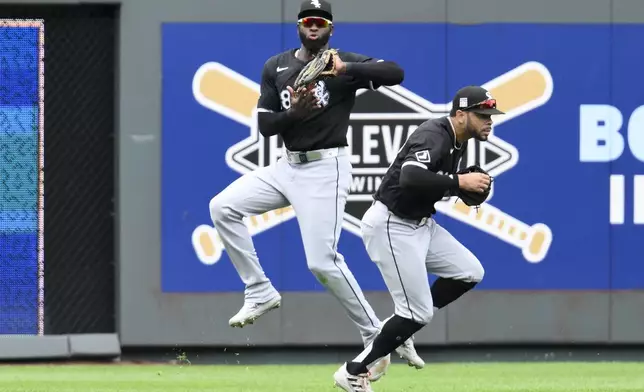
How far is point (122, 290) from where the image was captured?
12156 millimetres

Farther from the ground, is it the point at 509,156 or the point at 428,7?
the point at 428,7

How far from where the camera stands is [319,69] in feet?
28.0

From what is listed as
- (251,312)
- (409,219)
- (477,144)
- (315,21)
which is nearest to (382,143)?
(477,144)

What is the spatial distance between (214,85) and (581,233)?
11.1 feet

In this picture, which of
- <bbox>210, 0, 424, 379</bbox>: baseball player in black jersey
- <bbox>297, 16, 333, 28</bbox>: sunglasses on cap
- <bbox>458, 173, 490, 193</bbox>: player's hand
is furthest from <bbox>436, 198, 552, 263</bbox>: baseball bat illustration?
<bbox>458, 173, 490, 193</bbox>: player's hand

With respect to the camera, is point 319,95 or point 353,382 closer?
point 353,382

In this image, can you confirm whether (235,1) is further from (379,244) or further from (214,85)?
(379,244)

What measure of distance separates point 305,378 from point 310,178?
2.42 meters

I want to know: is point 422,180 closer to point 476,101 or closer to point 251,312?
→ point 476,101

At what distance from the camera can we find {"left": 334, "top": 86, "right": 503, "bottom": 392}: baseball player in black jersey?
8344 mm

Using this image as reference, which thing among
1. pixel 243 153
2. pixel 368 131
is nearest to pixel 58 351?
pixel 243 153

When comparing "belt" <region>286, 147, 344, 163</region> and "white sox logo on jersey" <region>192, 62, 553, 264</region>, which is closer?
"belt" <region>286, 147, 344, 163</region>

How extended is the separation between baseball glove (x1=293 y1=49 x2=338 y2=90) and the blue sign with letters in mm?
3597

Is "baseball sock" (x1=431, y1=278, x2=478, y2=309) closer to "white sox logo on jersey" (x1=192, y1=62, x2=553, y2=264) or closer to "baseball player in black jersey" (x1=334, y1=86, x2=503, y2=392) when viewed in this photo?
"baseball player in black jersey" (x1=334, y1=86, x2=503, y2=392)
